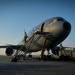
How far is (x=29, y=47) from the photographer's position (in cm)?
2816

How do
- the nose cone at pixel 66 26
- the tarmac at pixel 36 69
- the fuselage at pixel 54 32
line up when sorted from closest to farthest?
the tarmac at pixel 36 69 < the nose cone at pixel 66 26 < the fuselage at pixel 54 32

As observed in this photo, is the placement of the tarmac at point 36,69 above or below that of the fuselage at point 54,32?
below

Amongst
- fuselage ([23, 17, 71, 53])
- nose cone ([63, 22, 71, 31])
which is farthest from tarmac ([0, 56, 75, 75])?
nose cone ([63, 22, 71, 31])

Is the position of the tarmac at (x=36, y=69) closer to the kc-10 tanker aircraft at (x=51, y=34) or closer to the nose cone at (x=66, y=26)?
the kc-10 tanker aircraft at (x=51, y=34)

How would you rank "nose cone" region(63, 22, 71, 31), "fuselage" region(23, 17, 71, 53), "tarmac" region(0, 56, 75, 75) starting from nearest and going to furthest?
1. "tarmac" region(0, 56, 75, 75)
2. "nose cone" region(63, 22, 71, 31)
3. "fuselage" region(23, 17, 71, 53)

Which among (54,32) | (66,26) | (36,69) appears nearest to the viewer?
(36,69)

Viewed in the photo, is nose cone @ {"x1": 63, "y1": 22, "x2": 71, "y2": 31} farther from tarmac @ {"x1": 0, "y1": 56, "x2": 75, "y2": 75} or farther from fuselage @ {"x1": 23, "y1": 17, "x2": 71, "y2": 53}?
tarmac @ {"x1": 0, "y1": 56, "x2": 75, "y2": 75}

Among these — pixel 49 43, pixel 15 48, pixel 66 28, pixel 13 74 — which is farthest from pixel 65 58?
pixel 13 74

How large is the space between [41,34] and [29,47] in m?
3.85

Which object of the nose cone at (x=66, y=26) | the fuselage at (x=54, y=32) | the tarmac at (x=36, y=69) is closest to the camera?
the tarmac at (x=36, y=69)

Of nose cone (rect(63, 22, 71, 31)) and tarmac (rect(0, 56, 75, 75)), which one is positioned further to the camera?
nose cone (rect(63, 22, 71, 31))

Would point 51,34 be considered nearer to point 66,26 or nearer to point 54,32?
point 54,32

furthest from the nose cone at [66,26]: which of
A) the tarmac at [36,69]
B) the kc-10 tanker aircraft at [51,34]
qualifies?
the tarmac at [36,69]

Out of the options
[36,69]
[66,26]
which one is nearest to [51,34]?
[66,26]
